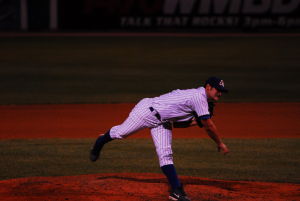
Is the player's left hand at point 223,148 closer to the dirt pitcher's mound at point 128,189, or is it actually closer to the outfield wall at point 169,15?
the dirt pitcher's mound at point 128,189

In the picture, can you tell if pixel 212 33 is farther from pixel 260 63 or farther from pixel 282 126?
pixel 282 126

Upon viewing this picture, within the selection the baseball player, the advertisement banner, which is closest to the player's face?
the baseball player

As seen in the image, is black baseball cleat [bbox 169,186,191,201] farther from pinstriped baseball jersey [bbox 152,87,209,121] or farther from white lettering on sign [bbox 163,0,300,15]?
white lettering on sign [bbox 163,0,300,15]

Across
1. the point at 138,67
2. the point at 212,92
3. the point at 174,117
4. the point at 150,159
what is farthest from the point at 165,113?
the point at 138,67

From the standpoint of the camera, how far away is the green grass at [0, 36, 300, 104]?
18.8 metres

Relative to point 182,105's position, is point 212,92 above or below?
above

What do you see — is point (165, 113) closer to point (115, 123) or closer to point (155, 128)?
point (155, 128)

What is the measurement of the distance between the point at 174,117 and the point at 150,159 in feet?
10.5

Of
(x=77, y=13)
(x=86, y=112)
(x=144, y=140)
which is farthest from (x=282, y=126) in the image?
(x=77, y=13)

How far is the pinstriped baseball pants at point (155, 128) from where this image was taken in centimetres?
784

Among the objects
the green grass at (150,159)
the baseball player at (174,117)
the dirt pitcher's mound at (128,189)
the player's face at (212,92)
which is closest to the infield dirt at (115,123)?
the dirt pitcher's mound at (128,189)

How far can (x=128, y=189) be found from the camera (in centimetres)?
848

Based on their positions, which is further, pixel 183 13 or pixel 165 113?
pixel 183 13

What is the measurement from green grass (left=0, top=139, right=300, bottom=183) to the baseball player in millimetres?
2060
